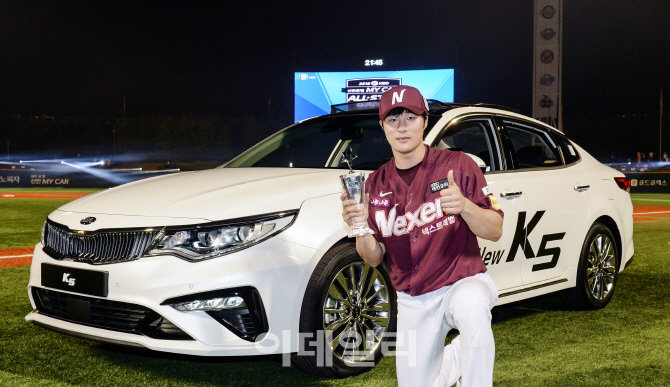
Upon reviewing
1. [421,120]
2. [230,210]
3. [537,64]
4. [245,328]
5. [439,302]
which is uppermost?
[537,64]

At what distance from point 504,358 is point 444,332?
4.94ft

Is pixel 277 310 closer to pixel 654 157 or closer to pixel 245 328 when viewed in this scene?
pixel 245 328

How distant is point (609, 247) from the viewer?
5664mm

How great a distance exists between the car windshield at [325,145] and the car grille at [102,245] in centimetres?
145

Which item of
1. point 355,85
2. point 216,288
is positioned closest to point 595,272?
point 216,288

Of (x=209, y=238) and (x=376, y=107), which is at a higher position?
(x=376, y=107)

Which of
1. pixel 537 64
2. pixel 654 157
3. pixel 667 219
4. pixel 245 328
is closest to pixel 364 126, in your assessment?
pixel 245 328

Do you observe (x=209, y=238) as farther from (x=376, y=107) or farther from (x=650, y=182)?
(x=650, y=182)

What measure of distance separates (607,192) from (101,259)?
4.12 meters

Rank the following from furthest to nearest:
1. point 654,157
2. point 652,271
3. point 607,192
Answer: point 654,157
point 652,271
point 607,192

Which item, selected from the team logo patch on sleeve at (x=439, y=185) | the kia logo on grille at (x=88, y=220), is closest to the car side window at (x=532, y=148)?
the team logo patch on sleeve at (x=439, y=185)

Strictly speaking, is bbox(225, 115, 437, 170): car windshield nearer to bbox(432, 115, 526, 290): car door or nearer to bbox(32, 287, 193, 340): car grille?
bbox(432, 115, 526, 290): car door

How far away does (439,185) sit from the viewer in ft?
8.16

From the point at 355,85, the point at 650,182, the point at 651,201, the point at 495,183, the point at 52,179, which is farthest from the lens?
the point at 52,179
